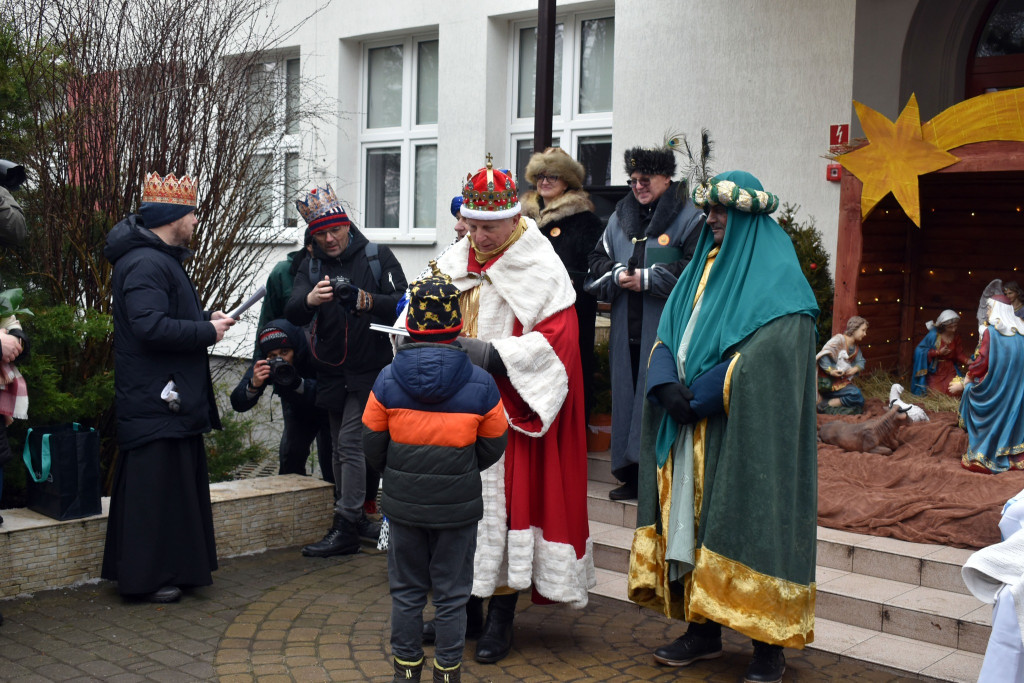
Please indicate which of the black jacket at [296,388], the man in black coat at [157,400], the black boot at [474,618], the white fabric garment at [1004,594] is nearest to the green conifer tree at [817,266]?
the black jacket at [296,388]

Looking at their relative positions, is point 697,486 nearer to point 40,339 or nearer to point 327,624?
point 327,624

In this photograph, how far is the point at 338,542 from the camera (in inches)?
248

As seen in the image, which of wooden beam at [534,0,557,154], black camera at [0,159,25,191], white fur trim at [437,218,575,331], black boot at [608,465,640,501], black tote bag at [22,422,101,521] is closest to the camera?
white fur trim at [437,218,575,331]

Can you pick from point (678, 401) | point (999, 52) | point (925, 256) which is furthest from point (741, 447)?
point (999, 52)

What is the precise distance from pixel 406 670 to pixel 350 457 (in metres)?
2.41

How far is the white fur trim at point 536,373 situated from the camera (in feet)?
15.1

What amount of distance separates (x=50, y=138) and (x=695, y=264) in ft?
14.8

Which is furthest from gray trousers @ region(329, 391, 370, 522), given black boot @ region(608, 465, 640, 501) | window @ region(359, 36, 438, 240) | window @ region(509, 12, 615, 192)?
window @ region(359, 36, 438, 240)

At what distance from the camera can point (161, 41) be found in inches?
292

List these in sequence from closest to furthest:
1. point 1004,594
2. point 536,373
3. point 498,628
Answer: point 1004,594 < point 536,373 < point 498,628

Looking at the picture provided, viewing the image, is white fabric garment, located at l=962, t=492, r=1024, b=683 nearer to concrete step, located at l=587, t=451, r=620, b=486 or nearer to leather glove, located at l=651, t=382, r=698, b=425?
leather glove, located at l=651, t=382, r=698, b=425

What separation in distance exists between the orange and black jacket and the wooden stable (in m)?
4.32

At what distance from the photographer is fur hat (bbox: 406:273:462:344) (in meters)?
3.94

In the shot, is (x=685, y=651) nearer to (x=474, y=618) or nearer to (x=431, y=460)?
(x=474, y=618)
